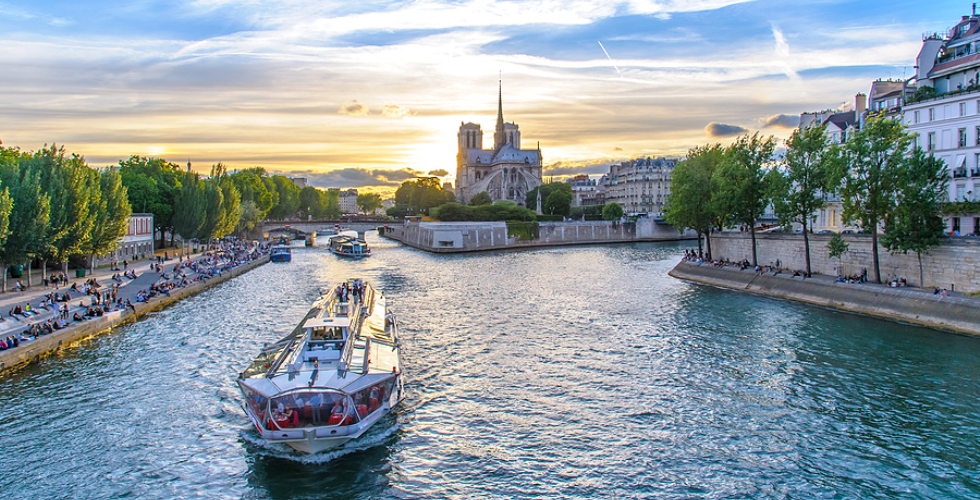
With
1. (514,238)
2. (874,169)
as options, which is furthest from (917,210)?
(514,238)

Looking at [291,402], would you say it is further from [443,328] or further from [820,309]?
[820,309]

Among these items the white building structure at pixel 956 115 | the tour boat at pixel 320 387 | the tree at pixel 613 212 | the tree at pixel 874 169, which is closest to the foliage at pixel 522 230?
the tree at pixel 613 212

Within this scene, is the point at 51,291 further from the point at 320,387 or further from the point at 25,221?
the point at 320,387

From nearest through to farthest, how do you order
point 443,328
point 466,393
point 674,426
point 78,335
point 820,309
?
point 674,426, point 466,393, point 78,335, point 443,328, point 820,309

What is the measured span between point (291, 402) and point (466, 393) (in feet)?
22.6

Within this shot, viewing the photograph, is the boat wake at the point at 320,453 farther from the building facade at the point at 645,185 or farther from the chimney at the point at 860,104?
the building facade at the point at 645,185

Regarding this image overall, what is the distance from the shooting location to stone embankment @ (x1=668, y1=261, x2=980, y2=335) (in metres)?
30.2

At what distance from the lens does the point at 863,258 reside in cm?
4128

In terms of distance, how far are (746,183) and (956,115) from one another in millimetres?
12972

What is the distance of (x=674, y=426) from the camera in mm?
19219

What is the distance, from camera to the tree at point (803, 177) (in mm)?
42000

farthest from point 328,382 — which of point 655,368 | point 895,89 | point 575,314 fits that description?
point 895,89

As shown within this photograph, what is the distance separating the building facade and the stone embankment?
98.0 metres

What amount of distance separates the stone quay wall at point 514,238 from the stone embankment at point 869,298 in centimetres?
5043
